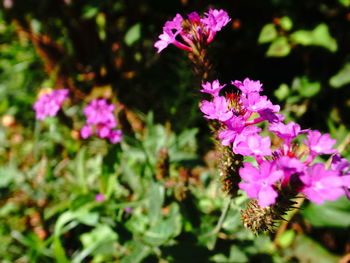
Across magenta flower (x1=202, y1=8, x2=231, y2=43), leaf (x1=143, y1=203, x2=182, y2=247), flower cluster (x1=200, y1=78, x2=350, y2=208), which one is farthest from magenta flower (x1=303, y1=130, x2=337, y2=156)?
leaf (x1=143, y1=203, x2=182, y2=247)

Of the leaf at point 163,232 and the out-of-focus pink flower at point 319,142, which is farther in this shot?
the leaf at point 163,232

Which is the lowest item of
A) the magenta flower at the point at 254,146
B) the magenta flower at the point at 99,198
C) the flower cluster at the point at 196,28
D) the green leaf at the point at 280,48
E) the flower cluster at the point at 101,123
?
the magenta flower at the point at 99,198

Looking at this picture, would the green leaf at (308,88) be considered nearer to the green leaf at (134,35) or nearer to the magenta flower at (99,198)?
the green leaf at (134,35)

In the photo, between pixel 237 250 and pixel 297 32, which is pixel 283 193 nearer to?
pixel 237 250

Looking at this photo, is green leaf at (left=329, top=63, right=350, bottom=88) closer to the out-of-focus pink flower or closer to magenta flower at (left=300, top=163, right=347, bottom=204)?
the out-of-focus pink flower

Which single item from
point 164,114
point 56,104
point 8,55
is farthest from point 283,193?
point 8,55

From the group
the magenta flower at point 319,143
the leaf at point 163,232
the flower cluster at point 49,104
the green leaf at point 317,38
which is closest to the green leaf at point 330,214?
the leaf at point 163,232

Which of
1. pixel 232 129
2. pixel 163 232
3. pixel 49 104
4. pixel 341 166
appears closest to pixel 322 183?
pixel 341 166
